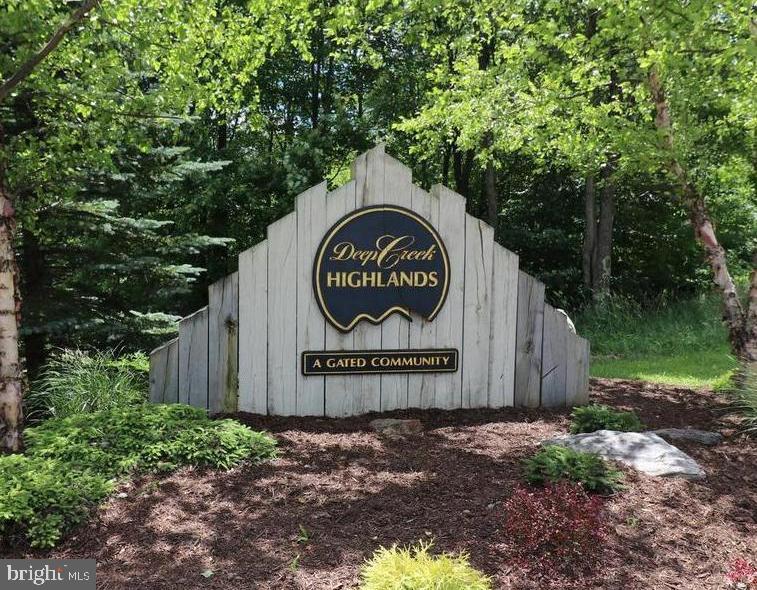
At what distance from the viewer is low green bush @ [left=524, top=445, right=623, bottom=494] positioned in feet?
13.5

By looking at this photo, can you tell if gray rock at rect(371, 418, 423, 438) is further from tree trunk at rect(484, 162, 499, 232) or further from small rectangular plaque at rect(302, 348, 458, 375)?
tree trunk at rect(484, 162, 499, 232)

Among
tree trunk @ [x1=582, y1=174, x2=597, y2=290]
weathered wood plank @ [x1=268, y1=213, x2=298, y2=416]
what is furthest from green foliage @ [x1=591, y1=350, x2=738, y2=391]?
weathered wood plank @ [x1=268, y1=213, x2=298, y2=416]

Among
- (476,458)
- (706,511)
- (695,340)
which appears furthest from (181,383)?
(695,340)

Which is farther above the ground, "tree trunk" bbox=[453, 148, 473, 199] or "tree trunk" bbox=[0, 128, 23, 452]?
"tree trunk" bbox=[453, 148, 473, 199]

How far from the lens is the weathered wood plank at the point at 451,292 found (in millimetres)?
6367

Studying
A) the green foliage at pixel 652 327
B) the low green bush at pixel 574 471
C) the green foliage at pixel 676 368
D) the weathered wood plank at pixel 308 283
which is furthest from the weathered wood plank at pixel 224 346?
the green foliage at pixel 652 327

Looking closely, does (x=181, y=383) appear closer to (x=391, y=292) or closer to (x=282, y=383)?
(x=282, y=383)

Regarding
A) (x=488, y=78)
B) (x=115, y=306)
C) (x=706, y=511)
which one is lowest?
(x=706, y=511)

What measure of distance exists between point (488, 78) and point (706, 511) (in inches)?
267

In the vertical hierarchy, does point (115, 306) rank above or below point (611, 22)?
A: below

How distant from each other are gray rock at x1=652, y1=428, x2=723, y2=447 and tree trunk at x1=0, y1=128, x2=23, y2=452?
177 inches

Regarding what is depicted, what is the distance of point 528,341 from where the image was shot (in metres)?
6.60

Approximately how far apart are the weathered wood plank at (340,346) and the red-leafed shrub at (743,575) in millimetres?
3400

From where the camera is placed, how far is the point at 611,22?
5.83m
